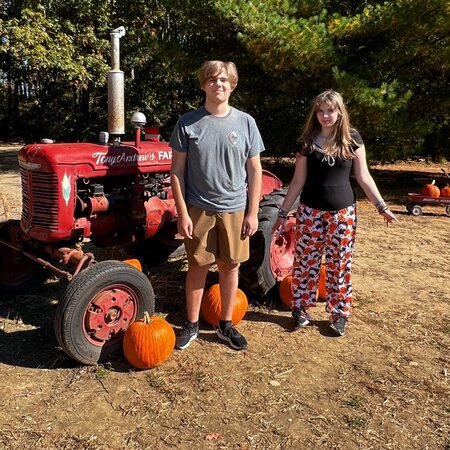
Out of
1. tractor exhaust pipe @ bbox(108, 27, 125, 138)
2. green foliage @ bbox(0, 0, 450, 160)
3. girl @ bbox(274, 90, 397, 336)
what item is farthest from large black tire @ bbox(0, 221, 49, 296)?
green foliage @ bbox(0, 0, 450, 160)

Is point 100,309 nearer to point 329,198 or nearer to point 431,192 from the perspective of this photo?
point 329,198

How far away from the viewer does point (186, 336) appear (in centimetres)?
368

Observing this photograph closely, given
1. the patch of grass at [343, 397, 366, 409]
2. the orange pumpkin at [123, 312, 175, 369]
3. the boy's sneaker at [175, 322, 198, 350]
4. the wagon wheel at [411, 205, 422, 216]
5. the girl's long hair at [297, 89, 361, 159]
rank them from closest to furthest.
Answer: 1. the patch of grass at [343, 397, 366, 409]
2. the orange pumpkin at [123, 312, 175, 369]
3. the girl's long hair at [297, 89, 361, 159]
4. the boy's sneaker at [175, 322, 198, 350]
5. the wagon wheel at [411, 205, 422, 216]

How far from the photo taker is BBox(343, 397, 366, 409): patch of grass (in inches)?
119

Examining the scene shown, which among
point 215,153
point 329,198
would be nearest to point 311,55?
point 329,198

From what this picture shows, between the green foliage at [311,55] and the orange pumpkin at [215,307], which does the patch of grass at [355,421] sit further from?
the green foliage at [311,55]

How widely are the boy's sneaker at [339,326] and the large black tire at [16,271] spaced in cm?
275

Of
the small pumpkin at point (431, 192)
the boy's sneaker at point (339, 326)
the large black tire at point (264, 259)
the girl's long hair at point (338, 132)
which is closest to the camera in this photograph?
the girl's long hair at point (338, 132)

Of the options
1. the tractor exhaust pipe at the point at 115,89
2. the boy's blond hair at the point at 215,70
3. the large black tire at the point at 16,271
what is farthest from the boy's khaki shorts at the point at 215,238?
the large black tire at the point at 16,271

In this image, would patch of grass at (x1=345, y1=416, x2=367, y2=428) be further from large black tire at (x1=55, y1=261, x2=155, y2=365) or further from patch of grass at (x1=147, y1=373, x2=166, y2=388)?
large black tire at (x1=55, y1=261, x2=155, y2=365)

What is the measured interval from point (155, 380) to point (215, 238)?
1032mm

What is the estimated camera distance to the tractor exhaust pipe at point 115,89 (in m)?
4.19

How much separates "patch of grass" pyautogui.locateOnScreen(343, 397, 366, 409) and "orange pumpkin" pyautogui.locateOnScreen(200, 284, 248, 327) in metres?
1.17

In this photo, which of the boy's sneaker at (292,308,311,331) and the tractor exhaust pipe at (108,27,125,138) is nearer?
the boy's sneaker at (292,308,311,331)
